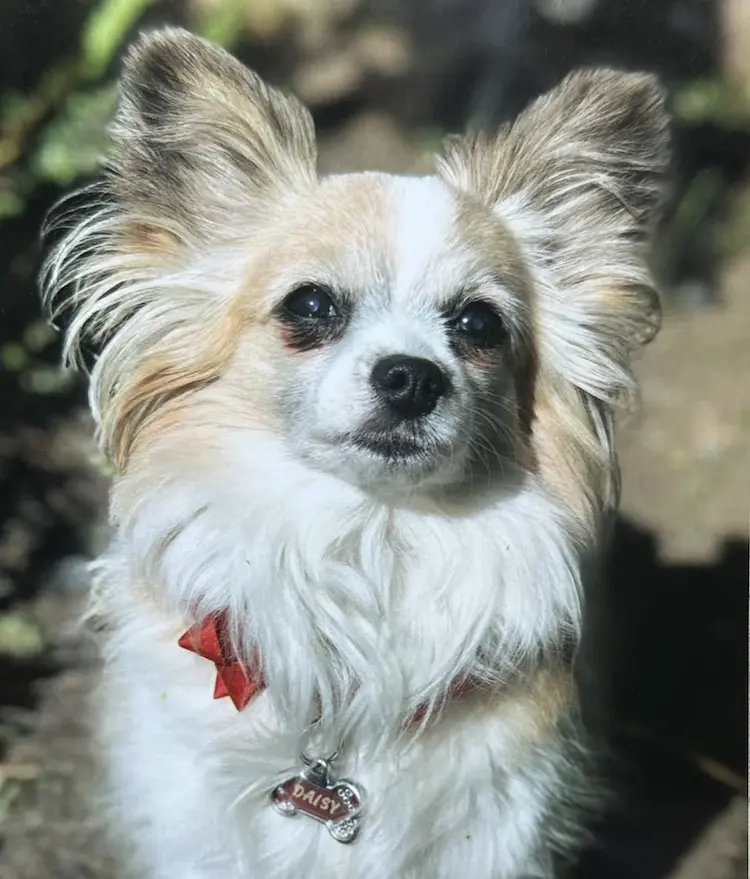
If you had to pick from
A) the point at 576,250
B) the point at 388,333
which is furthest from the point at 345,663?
the point at 576,250

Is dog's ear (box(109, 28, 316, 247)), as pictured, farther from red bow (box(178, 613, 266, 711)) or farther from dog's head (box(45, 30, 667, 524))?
red bow (box(178, 613, 266, 711))

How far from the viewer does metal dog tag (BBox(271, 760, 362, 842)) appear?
5.10 ft

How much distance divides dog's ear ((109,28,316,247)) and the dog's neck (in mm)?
424

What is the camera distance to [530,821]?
162 cm

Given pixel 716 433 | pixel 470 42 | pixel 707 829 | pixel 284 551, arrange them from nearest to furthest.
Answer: pixel 284 551
pixel 470 42
pixel 707 829
pixel 716 433

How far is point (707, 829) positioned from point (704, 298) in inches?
42.4

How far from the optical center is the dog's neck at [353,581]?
5.10 ft

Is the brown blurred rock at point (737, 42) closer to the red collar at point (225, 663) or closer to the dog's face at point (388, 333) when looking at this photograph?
the dog's face at point (388, 333)

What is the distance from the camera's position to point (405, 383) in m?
1.39

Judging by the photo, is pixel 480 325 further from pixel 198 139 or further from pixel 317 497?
pixel 198 139

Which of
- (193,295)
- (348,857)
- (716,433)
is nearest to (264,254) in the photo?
(193,295)

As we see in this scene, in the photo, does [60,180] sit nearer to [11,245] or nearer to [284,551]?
[11,245]

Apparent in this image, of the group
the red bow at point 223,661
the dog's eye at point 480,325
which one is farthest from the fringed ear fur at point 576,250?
the red bow at point 223,661

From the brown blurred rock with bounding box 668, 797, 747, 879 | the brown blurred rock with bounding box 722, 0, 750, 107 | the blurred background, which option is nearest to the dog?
the blurred background
